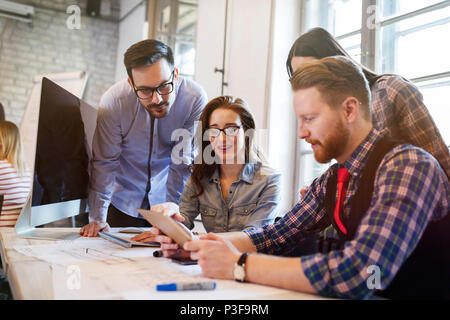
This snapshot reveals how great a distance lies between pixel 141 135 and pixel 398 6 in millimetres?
1736

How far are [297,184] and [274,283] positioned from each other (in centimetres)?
234

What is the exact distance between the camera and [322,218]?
49.1 inches

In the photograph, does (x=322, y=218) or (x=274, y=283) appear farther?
(x=322, y=218)

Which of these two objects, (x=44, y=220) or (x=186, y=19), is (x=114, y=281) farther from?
(x=186, y=19)

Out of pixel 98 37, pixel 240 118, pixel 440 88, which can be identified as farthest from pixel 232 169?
pixel 98 37

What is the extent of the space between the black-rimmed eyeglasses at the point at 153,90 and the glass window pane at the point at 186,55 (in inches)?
98.0

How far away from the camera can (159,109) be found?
1887 mm

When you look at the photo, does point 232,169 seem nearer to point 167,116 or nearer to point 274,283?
point 167,116

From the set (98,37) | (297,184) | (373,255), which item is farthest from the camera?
(98,37)

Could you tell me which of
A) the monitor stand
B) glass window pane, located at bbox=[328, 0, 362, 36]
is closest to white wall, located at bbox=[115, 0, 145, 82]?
glass window pane, located at bbox=[328, 0, 362, 36]

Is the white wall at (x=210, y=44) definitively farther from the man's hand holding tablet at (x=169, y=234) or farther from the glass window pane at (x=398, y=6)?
the man's hand holding tablet at (x=169, y=234)

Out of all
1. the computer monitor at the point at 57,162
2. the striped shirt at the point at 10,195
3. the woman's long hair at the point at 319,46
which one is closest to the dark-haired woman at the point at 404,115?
the woman's long hair at the point at 319,46

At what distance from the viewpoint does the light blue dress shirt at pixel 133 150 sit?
6.35 feet

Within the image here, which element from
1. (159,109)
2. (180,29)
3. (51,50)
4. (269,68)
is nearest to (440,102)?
(269,68)
